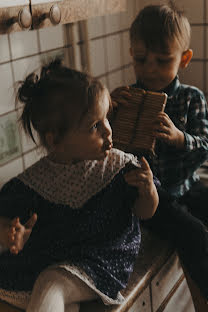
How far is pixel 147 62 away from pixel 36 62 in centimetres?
43

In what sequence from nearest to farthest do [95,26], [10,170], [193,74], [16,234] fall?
[16,234], [10,170], [95,26], [193,74]

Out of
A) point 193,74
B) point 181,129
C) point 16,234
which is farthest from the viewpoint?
point 193,74

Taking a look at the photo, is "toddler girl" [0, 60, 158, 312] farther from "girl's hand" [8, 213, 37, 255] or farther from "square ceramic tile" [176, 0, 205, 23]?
"square ceramic tile" [176, 0, 205, 23]

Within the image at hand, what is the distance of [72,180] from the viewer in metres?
1.06

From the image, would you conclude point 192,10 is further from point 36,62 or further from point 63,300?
point 63,300

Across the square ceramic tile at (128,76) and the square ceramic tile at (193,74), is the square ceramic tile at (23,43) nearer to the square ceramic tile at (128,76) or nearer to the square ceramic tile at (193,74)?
the square ceramic tile at (128,76)

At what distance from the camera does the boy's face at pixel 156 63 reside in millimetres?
1234

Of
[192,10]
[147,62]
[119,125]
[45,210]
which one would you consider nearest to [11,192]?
[45,210]

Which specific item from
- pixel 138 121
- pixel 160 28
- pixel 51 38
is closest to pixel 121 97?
pixel 138 121

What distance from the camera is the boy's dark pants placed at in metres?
1.16

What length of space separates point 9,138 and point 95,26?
1.98ft

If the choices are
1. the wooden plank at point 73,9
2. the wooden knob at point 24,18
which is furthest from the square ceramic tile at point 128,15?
the wooden knob at point 24,18

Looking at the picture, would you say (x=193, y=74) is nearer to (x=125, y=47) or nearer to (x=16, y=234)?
(x=125, y=47)

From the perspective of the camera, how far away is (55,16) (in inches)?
41.0
